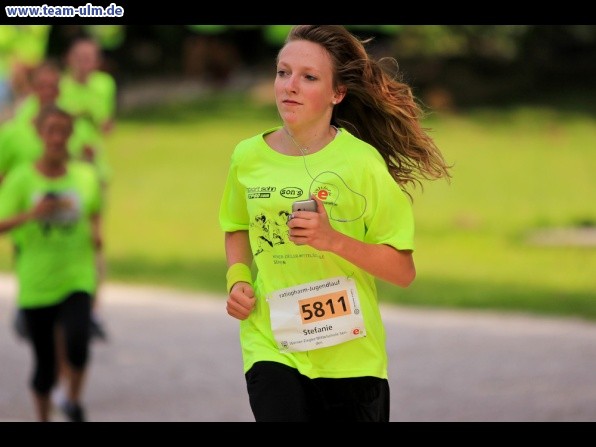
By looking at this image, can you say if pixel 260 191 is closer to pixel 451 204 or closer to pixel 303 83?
pixel 303 83

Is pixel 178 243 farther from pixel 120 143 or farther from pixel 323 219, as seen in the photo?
pixel 323 219

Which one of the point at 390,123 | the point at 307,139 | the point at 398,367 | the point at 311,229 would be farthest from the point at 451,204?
the point at 311,229

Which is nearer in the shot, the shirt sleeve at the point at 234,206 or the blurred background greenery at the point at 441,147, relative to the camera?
the shirt sleeve at the point at 234,206

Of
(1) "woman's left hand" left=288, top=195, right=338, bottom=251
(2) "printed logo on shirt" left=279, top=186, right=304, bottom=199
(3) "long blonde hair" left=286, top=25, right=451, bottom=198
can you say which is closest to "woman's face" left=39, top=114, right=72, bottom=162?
(3) "long blonde hair" left=286, top=25, right=451, bottom=198

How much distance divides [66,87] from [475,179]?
934 centimetres

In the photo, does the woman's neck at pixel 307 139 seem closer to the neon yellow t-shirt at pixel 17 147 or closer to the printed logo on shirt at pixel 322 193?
the printed logo on shirt at pixel 322 193

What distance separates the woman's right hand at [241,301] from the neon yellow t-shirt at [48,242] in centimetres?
275

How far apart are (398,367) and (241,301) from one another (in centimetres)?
499

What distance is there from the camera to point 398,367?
30.9 feet

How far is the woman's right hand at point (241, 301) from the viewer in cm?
456

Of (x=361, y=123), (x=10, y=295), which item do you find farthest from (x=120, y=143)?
(x=361, y=123)

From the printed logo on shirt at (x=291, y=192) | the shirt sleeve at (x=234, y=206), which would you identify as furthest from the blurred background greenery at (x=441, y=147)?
the printed logo on shirt at (x=291, y=192)

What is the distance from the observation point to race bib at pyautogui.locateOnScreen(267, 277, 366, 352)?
14.9ft

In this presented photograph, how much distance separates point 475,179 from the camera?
19938 millimetres
